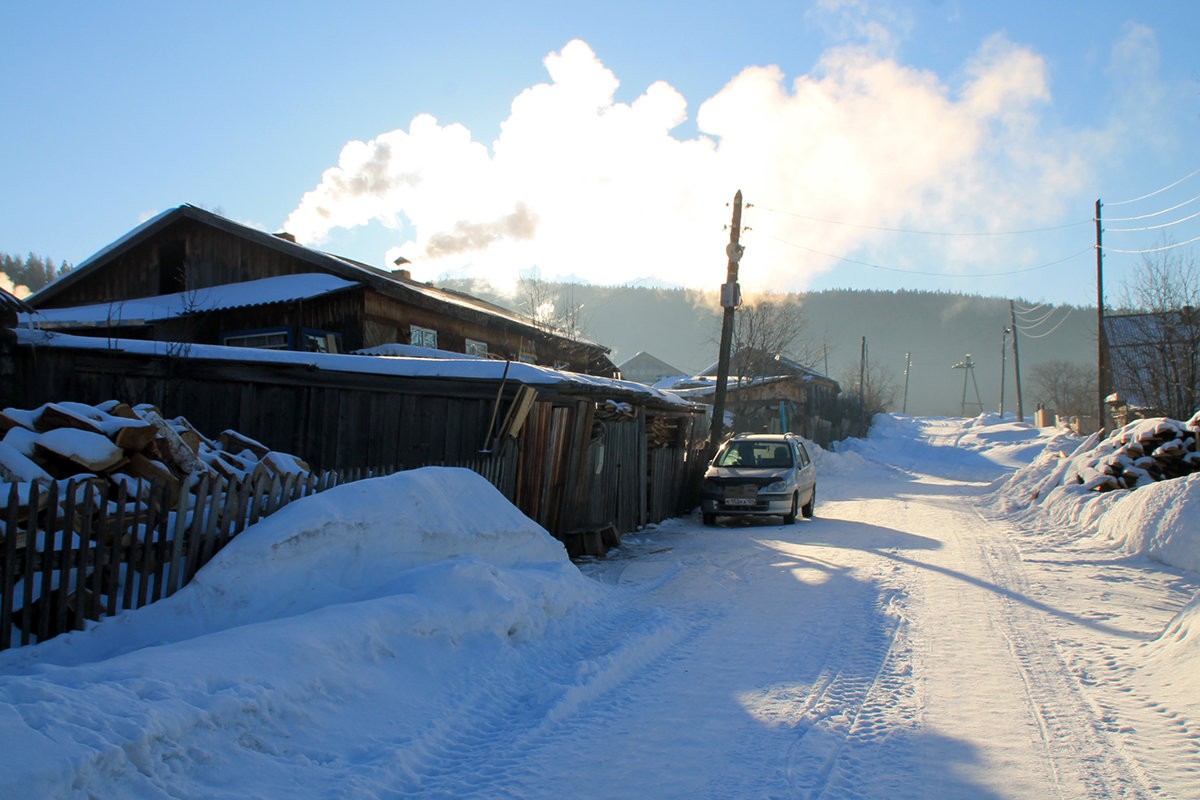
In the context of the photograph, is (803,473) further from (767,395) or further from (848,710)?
(767,395)

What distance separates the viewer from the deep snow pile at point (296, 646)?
3.06 m

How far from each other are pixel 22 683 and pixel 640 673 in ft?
11.8

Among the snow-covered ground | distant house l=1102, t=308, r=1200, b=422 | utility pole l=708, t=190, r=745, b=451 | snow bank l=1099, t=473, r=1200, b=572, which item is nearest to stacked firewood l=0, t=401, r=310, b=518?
the snow-covered ground

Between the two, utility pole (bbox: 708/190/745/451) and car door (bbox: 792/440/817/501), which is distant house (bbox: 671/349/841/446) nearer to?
utility pole (bbox: 708/190/745/451)

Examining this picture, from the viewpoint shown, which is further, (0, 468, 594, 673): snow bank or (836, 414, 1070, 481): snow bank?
(836, 414, 1070, 481): snow bank

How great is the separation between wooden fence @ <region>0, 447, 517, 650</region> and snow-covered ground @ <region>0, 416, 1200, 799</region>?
0.64ft

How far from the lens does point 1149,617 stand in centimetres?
708

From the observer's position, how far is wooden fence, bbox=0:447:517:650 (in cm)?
432

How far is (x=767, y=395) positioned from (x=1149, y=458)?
28071 mm

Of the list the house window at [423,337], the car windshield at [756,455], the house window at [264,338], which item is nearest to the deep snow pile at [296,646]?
the car windshield at [756,455]

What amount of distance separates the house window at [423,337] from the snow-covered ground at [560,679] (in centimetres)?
1090

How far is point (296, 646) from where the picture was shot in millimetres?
4227

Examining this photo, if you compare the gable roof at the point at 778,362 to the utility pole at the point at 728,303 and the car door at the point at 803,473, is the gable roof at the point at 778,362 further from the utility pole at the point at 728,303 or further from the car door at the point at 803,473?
the car door at the point at 803,473

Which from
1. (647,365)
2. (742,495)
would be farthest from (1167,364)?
(647,365)
